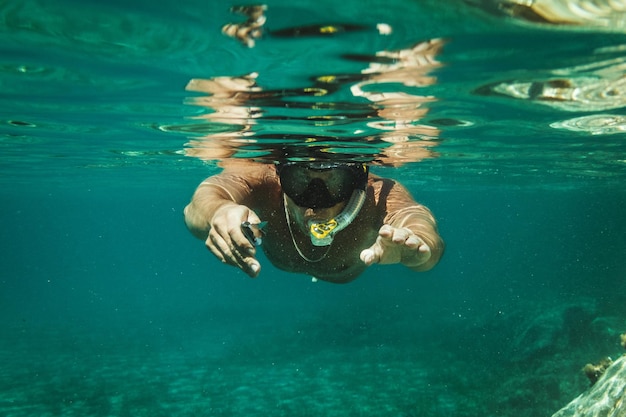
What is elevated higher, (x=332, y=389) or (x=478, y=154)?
(x=478, y=154)

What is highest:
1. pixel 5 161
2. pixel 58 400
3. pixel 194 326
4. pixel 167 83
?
pixel 167 83

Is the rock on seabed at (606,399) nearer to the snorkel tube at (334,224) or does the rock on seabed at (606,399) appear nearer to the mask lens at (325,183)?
the snorkel tube at (334,224)

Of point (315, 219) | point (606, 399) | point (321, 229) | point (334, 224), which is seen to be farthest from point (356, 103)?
point (606, 399)

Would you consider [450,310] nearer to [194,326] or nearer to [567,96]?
[194,326]

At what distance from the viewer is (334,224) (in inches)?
227

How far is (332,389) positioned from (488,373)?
609 cm

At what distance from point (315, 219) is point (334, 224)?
0.78 meters

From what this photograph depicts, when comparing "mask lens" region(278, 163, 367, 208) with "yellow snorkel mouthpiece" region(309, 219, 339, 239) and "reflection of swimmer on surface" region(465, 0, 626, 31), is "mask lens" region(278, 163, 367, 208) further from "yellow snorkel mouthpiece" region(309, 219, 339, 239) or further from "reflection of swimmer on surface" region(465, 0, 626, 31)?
"reflection of swimmer on surface" region(465, 0, 626, 31)

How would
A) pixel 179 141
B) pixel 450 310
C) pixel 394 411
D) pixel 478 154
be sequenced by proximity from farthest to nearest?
pixel 450 310
pixel 478 154
pixel 179 141
pixel 394 411

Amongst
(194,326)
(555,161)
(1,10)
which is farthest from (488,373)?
(194,326)

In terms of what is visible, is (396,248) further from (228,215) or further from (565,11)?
(565,11)

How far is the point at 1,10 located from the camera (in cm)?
534

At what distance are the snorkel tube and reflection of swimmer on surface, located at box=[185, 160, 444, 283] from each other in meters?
0.01

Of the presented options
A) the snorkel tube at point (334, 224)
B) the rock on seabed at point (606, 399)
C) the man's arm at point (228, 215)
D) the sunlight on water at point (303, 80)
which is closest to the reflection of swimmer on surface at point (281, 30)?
the sunlight on water at point (303, 80)
